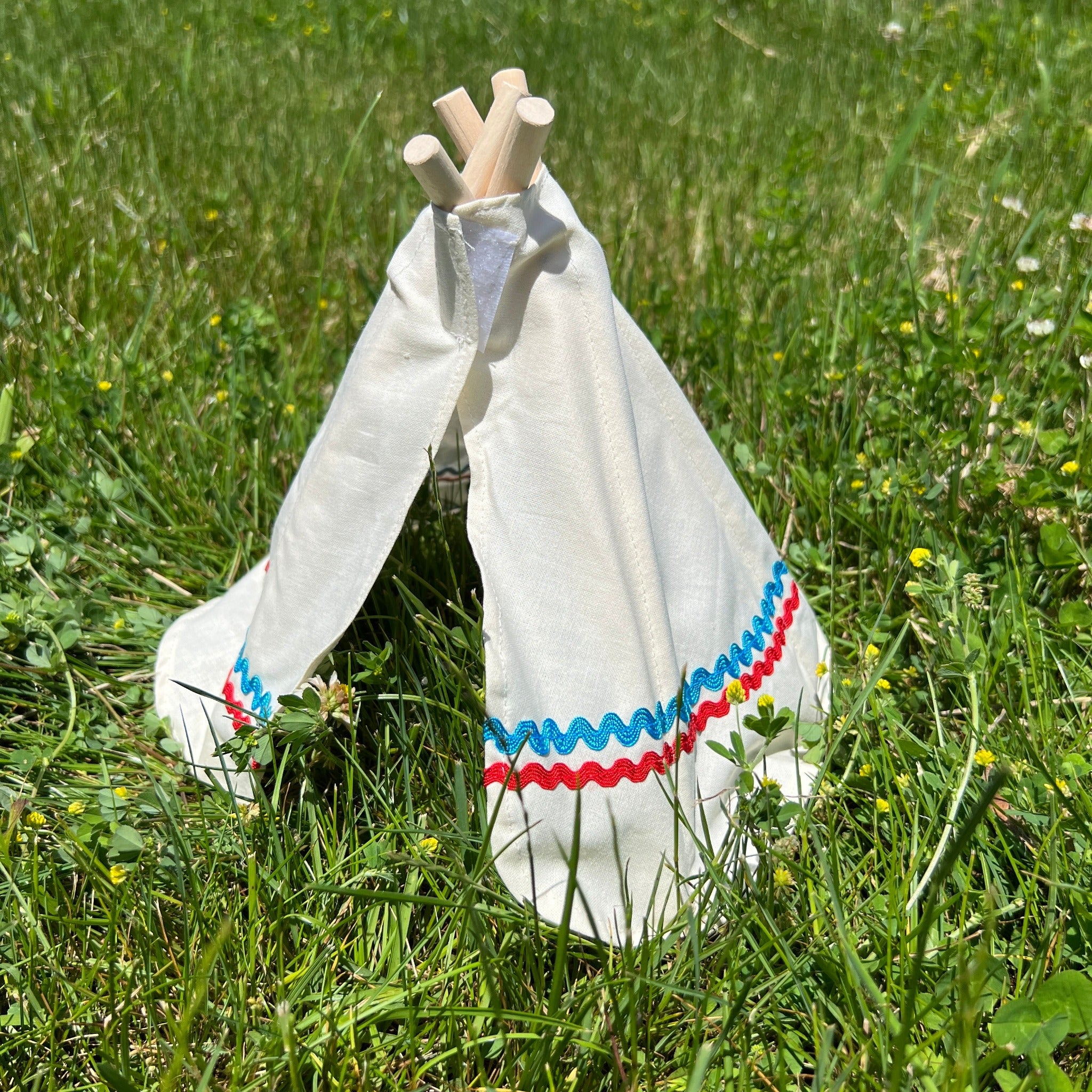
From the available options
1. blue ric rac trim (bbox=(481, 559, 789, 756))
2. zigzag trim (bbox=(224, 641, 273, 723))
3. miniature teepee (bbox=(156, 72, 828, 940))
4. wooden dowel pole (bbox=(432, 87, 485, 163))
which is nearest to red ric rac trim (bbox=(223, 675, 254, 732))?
zigzag trim (bbox=(224, 641, 273, 723))

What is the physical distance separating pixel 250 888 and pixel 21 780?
0.54 meters

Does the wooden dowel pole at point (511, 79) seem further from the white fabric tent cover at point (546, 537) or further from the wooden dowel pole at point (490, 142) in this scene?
the white fabric tent cover at point (546, 537)

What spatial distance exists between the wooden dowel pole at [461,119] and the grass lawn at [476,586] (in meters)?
0.67

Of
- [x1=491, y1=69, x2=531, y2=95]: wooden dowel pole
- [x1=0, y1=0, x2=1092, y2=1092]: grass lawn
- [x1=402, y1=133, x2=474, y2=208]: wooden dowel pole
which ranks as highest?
[x1=491, y1=69, x2=531, y2=95]: wooden dowel pole

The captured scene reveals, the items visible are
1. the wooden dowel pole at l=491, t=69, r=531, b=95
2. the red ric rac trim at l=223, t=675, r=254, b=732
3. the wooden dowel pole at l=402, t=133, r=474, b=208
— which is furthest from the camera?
the red ric rac trim at l=223, t=675, r=254, b=732

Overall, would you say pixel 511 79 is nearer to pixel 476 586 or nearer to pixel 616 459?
pixel 616 459

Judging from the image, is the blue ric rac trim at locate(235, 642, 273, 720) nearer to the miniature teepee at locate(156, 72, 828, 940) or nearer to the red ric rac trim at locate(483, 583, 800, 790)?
the miniature teepee at locate(156, 72, 828, 940)

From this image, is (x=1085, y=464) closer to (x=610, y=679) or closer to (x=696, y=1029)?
(x=610, y=679)

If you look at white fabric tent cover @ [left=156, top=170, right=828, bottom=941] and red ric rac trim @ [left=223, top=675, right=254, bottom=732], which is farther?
red ric rac trim @ [left=223, top=675, right=254, bottom=732]

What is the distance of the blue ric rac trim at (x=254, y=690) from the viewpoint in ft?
5.35

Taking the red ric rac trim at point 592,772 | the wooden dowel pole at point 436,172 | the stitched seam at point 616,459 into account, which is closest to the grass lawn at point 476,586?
the red ric rac trim at point 592,772

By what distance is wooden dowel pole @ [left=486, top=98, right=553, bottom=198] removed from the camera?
1.30 meters

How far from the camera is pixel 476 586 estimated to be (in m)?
1.97

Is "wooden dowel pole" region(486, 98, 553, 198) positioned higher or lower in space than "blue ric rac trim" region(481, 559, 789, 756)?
higher
